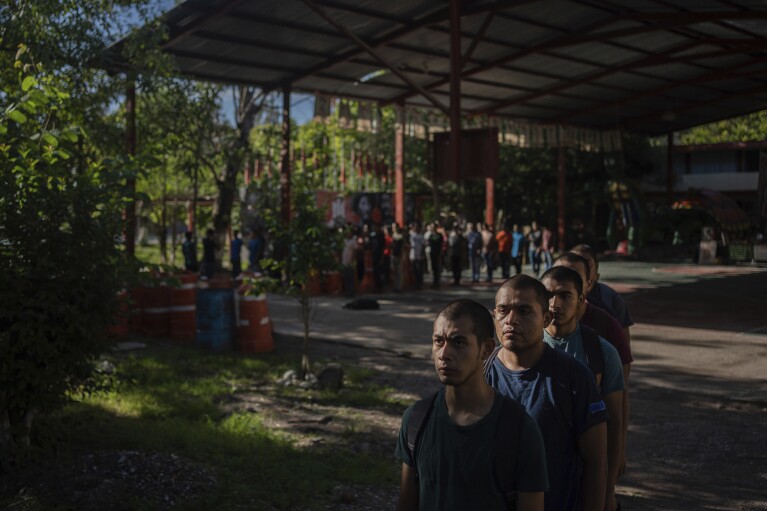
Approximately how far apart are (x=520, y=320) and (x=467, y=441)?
80cm

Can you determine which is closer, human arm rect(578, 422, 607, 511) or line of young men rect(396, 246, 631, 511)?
line of young men rect(396, 246, 631, 511)

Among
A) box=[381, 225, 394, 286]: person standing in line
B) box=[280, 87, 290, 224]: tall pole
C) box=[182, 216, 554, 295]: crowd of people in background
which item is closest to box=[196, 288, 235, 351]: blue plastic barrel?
box=[182, 216, 554, 295]: crowd of people in background

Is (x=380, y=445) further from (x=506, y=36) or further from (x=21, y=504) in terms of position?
(x=506, y=36)

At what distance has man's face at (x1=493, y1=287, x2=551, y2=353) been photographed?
10.9 ft

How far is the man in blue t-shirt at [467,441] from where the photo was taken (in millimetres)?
2643

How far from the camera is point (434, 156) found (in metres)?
18.1

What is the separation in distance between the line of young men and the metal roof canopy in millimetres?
13065

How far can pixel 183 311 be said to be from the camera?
41.6 ft

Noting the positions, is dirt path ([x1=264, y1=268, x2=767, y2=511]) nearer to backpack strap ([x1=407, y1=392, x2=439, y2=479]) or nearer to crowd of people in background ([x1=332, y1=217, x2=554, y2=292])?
backpack strap ([x1=407, y1=392, x2=439, y2=479])

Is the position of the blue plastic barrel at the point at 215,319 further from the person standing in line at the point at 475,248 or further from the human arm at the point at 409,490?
the person standing in line at the point at 475,248

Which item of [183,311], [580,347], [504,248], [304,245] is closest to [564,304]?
[580,347]

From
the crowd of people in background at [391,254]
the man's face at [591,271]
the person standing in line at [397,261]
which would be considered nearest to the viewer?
the man's face at [591,271]

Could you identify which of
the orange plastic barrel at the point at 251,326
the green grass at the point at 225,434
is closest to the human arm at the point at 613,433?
the green grass at the point at 225,434

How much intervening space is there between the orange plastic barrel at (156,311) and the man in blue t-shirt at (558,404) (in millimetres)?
10214
